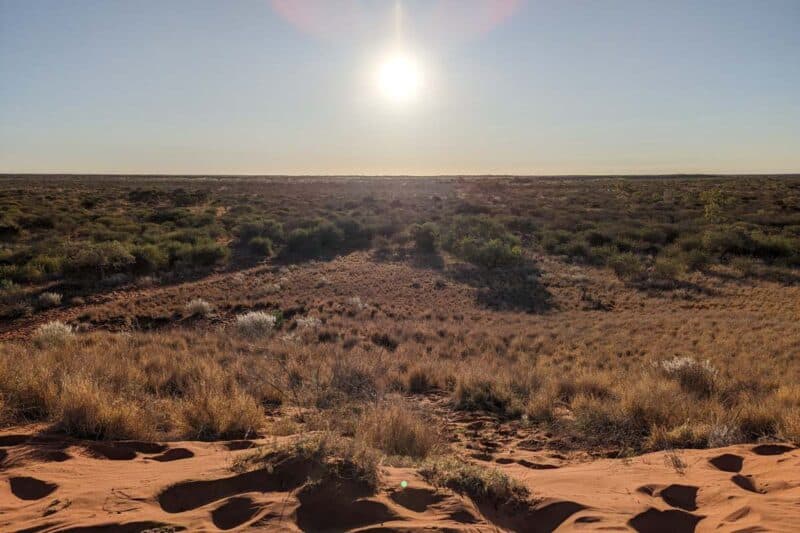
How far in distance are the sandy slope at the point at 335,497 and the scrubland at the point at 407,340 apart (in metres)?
0.26

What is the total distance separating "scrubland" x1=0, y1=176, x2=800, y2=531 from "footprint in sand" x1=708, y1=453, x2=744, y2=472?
45 centimetres

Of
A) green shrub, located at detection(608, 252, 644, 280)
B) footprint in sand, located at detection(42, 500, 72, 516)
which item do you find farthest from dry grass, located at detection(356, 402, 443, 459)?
green shrub, located at detection(608, 252, 644, 280)

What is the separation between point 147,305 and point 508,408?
13189 mm

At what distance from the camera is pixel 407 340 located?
40.2 ft

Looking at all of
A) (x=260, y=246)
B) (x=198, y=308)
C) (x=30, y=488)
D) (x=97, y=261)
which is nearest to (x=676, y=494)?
(x=30, y=488)

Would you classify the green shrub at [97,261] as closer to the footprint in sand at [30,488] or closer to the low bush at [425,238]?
the low bush at [425,238]

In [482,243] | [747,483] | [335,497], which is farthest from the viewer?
[482,243]

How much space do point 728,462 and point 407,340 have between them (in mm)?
8055

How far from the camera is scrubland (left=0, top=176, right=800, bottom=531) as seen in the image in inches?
215

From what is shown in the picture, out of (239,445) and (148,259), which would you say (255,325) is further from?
(148,259)

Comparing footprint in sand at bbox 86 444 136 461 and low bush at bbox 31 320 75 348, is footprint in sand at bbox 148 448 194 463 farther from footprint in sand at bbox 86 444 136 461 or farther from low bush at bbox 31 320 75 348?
low bush at bbox 31 320 75 348

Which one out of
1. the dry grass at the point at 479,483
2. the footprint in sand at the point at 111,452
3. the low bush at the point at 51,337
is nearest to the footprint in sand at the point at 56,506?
the footprint in sand at the point at 111,452

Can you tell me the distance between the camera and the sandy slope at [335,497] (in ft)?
11.7

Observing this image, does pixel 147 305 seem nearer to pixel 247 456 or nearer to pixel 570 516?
pixel 247 456
